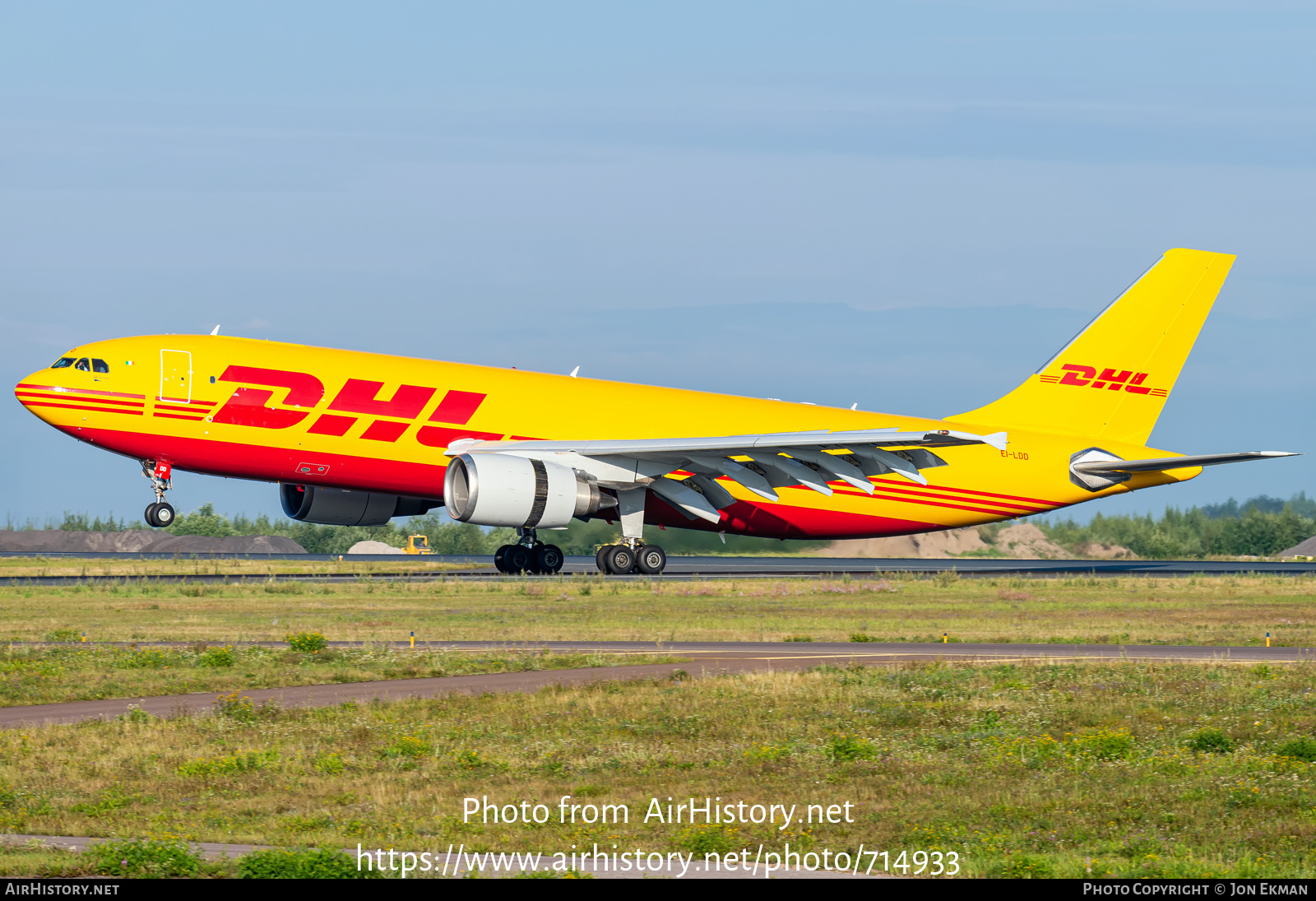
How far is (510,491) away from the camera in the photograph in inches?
1490

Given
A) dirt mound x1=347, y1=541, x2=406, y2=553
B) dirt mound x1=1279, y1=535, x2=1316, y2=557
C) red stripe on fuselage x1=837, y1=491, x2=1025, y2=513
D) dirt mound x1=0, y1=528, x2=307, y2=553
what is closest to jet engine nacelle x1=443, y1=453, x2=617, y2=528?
red stripe on fuselage x1=837, y1=491, x2=1025, y2=513

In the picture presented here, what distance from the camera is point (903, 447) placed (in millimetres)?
41938

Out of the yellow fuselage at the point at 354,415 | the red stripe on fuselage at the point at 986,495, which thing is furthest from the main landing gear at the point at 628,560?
the red stripe on fuselage at the point at 986,495

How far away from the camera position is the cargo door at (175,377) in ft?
123

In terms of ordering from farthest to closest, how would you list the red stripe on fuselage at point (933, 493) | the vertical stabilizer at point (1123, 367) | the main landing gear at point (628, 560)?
the vertical stabilizer at point (1123, 367)
the red stripe on fuselage at point (933, 493)
the main landing gear at point (628, 560)

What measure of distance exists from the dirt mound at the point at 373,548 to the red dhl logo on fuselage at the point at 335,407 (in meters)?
43.8

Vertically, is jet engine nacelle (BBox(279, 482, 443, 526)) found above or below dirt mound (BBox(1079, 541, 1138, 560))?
above

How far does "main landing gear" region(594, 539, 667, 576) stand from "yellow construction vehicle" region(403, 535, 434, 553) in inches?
1659

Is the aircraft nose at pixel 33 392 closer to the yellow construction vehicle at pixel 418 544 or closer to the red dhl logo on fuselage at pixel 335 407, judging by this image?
the red dhl logo on fuselage at pixel 335 407

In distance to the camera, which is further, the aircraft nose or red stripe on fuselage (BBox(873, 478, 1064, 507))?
red stripe on fuselage (BBox(873, 478, 1064, 507))

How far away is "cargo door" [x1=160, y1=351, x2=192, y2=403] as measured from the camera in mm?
37594

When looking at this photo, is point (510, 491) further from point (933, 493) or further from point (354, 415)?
point (933, 493)

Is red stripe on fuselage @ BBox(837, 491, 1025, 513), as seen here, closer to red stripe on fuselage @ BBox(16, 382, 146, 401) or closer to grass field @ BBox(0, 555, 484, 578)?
grass field @ BBox(0, 555, 484, 578)

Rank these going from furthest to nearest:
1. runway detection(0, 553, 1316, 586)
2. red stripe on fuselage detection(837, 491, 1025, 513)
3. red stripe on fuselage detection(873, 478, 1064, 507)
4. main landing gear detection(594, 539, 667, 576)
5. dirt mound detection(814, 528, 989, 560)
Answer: dirt mound detection(814, 528, 989, 560)
red stripe on fuselage detection(873, 478, 1064, 507)
red stripe on fuselage detection(837, 491, 1025, 513)
runway detection(0, 553, 1316, 586)
main landing gear detection(594, 539, 667, 576)
